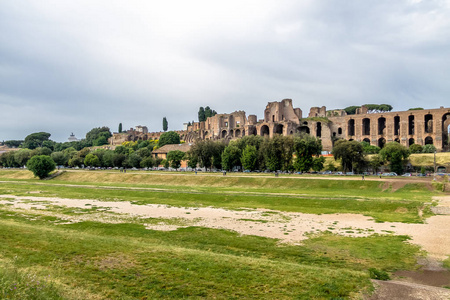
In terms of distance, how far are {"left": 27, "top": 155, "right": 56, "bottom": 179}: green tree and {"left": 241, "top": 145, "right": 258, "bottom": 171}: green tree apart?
131ft

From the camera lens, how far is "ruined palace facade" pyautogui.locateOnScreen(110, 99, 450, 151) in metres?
78.1

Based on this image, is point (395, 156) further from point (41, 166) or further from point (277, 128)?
point (41, 166)

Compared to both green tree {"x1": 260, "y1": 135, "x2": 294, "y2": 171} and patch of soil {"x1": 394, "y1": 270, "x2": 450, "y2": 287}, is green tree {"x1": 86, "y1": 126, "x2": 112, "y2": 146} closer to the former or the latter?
green tree {"x1": 260, "y1": 135, "x2": 294, "y2": 171}

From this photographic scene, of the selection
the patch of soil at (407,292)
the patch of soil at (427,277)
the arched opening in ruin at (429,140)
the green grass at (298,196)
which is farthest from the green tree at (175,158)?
the patch of soil at (407,292)

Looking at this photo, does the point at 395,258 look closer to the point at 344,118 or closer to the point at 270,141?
the point at 270,141

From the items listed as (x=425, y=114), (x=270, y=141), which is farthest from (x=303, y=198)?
(x=425, y=114)

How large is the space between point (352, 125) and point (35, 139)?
490ft

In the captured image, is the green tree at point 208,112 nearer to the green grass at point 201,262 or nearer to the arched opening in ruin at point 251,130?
the arched opening in ruin at point 251,130

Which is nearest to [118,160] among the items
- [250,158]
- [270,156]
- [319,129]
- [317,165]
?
[250,158]

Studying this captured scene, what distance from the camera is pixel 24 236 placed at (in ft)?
46.4

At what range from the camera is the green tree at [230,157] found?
Result: 64.0 meters

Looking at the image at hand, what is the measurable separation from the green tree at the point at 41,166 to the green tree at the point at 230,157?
3594 cm

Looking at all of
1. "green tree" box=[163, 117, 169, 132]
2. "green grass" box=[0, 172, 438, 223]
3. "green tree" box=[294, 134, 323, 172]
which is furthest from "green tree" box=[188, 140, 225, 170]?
"green tree" box=[163, 117, 169, 132]

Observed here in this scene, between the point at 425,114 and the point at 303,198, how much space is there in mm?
65893
